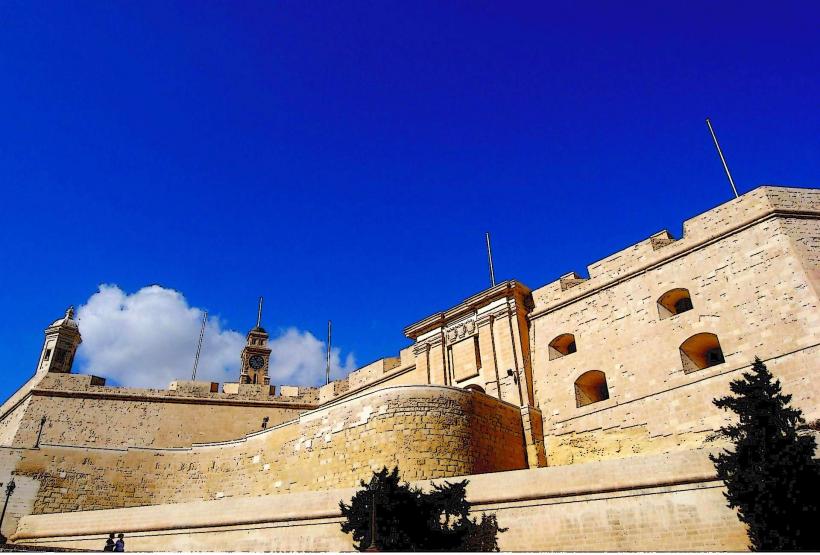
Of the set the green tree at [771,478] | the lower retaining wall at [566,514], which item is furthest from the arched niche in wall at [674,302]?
the green tree at [771,478]

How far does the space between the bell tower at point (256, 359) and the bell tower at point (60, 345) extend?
7357 mm

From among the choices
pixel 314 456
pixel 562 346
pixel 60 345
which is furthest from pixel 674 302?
pixel 60 345

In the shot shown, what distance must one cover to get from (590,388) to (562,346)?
1645 mm

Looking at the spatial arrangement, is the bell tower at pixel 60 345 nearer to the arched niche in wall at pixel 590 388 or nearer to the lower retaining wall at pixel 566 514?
the lower retaining wall at pixel 566 514

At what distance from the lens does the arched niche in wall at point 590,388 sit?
16.3 metres

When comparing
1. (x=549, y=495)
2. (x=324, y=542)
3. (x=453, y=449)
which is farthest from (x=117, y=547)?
(x=549, y=495)

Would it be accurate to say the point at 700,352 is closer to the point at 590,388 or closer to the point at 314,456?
the point at 590,388

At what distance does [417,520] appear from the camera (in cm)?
973

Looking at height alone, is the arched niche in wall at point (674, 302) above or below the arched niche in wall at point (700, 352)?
above

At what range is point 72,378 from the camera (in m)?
24.8

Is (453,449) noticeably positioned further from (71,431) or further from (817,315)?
(71,431)

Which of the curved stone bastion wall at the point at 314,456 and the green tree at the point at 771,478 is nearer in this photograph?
the green tree at the point at 771,478

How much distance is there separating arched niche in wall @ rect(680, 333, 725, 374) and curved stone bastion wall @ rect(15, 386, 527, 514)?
4.62 meters

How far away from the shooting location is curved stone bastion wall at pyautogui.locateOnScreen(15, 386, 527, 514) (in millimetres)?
14227
